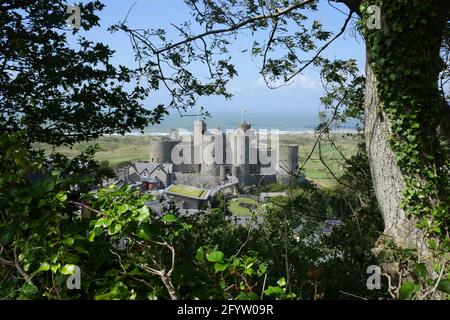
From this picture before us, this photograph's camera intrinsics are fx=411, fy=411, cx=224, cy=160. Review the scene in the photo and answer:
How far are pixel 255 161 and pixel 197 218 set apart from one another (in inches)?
136

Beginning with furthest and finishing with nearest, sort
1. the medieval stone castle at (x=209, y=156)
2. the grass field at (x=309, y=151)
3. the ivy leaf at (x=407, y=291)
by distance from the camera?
the medieval stone castle at (x=209, y=156) → the grass field at (x=309, y=151) → the ivy leaf at (x=407, y=291)

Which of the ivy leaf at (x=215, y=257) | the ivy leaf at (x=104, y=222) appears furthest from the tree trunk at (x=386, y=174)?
the ivy leaf at (x=104, y=222)

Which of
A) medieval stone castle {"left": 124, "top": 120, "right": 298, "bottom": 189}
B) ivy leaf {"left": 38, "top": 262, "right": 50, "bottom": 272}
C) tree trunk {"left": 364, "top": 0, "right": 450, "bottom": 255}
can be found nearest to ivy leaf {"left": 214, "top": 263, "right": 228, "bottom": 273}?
ivy leaf {"left": 38, "top": 262, "right": 50, "bottom": 272}

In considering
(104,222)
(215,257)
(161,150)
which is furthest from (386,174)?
(161,150)

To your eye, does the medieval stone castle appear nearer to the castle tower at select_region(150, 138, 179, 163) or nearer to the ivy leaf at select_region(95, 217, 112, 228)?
the castle tower at select_region(150, 138, 179, 163)

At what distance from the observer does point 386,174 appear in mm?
3994

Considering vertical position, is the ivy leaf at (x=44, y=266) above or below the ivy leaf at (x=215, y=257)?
below

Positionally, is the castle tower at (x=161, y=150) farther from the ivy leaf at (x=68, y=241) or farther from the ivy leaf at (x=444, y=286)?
the ivy leaf at (x=444, y=286)

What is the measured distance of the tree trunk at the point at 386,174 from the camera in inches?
154

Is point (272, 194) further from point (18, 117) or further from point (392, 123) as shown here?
point (18, 117)

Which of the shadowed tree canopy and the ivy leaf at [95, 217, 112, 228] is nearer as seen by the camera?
the ivy leaf at [95, 217, 112, 228]

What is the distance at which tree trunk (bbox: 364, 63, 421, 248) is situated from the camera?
390cm

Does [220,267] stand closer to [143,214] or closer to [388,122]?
[143,214]

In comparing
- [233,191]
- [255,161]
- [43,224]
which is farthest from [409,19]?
[255,161]
